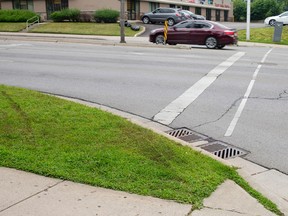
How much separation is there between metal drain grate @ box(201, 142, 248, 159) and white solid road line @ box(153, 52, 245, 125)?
1.38m

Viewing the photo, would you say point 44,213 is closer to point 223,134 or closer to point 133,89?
point 223,134

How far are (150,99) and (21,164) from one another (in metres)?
5.00

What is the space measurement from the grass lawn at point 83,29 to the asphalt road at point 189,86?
52.1ft

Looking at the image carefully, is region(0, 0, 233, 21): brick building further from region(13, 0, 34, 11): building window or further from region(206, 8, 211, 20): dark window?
region(206, 8, 211, 20): dark window

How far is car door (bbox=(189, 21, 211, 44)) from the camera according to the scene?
2355 cm

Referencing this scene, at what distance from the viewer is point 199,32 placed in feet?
77.8

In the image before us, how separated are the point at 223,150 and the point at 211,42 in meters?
18.0

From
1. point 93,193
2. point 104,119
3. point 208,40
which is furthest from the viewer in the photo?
point 208,40

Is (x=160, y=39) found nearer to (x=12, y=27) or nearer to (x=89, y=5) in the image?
(x=12, y=27)

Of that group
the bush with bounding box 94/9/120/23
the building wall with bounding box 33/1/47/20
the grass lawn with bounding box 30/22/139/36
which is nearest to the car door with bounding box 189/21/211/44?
the grass lawn with bounding box 30/22/139/36

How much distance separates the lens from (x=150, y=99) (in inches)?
376

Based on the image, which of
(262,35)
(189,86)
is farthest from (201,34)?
(189,86)

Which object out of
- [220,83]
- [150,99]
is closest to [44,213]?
[150,99]

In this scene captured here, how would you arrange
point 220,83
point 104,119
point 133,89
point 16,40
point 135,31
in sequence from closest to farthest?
point 104,119
point 133,89
point 220,83
point 16,40
point 135,31
